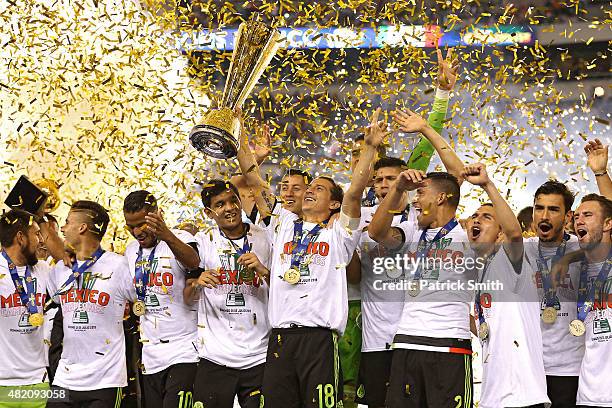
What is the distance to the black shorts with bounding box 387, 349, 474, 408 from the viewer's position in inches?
211

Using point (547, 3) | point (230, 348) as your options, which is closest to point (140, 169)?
point (230, 348)

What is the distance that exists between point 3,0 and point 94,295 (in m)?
2.87

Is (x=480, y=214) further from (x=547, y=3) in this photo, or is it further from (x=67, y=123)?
(x=547, y=3)

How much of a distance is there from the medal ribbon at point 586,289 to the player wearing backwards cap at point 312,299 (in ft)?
4.73

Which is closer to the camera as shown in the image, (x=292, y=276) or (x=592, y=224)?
(x=592, y=224)

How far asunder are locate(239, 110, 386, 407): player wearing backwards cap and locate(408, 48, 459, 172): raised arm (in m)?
0.69

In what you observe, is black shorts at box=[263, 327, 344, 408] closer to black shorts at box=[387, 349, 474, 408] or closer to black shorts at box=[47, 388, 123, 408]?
black shorts at box=[387, 349, 474, 408]

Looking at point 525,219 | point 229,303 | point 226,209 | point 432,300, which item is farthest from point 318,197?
point 525,219

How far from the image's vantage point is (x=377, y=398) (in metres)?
6.08

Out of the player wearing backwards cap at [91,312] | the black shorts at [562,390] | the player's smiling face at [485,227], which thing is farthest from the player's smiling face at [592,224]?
the player wearing backwards cap at [91,312]

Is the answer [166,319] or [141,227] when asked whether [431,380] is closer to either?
[166,319]

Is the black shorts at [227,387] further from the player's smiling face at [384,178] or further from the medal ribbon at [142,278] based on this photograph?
the player's smiling face at [384,178]

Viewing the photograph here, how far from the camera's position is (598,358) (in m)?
5.25

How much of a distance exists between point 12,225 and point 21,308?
0.61 metres
